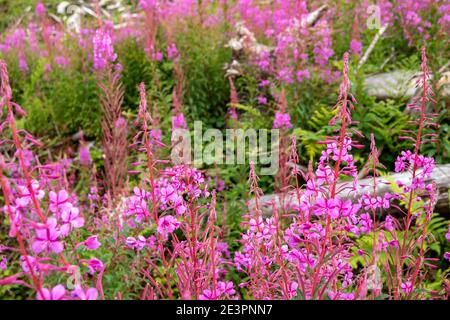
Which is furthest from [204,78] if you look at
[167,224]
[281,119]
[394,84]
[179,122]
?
[167,224]

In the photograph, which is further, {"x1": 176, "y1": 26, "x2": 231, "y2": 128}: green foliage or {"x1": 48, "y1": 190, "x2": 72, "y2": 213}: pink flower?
{"x1": 176, "y1": 26, "x2": 231, "y2": 128}: green foliage

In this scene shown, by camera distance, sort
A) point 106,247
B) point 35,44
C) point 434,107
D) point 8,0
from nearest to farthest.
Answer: point 106,247, point 434,107, point 35,44, point 8,0

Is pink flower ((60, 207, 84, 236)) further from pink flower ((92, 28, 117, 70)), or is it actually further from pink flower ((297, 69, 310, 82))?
pink flower ((297, 69, 310, 82))

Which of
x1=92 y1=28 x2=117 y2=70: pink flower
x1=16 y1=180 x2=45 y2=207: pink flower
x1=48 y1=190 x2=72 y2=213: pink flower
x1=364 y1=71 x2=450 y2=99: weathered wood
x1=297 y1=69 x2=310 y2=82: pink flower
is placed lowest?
x1=48 y1=190 x2=72 y2=213: pink flower

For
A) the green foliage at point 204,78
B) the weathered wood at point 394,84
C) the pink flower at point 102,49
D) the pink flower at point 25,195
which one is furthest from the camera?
the green foliage at point 204,78

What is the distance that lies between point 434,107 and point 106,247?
2893mm

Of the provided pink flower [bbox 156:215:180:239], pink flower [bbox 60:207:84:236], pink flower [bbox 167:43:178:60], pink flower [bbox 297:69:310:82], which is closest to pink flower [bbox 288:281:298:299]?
pink flower [bbox 156:215:180:239]

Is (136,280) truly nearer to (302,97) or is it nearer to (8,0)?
(302,97)

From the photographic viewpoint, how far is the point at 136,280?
2.56 metres

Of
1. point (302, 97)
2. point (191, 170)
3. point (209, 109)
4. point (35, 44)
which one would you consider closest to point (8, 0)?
point (35, 44)

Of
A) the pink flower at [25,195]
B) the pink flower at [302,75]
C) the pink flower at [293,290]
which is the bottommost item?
the pink flower at [293,290]

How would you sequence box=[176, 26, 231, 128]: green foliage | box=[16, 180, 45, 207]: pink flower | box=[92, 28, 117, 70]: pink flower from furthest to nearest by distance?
box=[176, 26, 231, 128]: green foliage < box=[92, 28, 117, 70]: pink flower < box=[16, 180, 45, 207]: pink flower

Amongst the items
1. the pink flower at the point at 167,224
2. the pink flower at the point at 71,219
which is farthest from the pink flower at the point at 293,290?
the pink flower at the point at 71,219

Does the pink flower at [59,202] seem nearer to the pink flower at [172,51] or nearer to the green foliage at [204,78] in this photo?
the green foliage at [204,78]
